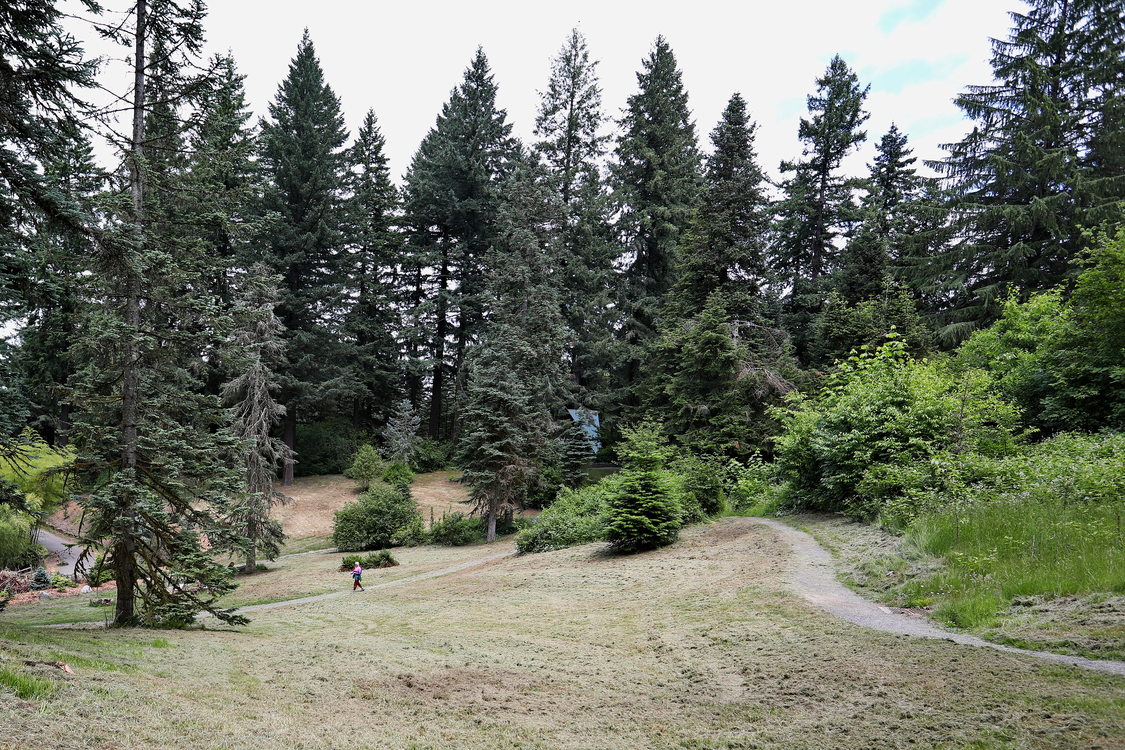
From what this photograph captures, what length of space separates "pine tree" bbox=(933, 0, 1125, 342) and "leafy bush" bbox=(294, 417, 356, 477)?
2991 centimetres

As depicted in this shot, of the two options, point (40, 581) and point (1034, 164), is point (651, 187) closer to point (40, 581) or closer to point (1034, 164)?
point (1034, 164)

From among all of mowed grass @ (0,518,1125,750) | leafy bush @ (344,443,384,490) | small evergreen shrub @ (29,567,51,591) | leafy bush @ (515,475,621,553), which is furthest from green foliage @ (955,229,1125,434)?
small evergreen shrub @ (29,567,51,591)

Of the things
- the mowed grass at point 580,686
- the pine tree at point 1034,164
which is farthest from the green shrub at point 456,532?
the pine tree at point 1034,164

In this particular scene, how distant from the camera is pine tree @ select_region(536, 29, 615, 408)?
32.8 meters

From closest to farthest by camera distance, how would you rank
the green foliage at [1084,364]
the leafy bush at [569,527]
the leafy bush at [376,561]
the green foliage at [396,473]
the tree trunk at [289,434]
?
the green foliage at [1084,364] < the leafy bush at [569,527] < the leafy bush at [376,561] < the green foliage at [396,473] < the tree trunk at [289,434]

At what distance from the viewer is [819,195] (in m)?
33.7

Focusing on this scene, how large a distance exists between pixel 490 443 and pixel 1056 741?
61.9ft

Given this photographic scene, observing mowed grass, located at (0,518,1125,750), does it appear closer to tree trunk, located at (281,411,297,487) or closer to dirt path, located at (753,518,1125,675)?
dirt path, located at (753,518,1125,675)

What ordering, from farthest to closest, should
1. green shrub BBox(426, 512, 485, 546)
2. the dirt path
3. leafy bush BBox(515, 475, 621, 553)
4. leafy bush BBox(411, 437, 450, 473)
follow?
leafy bush BBox(411, 437, 450, 473) → green shrub BBox(426, 512, 485, 546) → leafy bush BBox(515, 475, 621, 553) → the dirt path

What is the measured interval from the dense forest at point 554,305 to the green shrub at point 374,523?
3138 mm

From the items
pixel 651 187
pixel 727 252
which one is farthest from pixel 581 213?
pixel 727 252

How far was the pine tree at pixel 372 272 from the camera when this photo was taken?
3472 centimetres

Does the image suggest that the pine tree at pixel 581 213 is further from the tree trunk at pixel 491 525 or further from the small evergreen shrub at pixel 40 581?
the small evergreen shrub at pixel 40 581

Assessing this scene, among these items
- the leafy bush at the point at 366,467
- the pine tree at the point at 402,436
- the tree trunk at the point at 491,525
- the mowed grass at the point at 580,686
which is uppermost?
the pine tree at the point at 402,436
